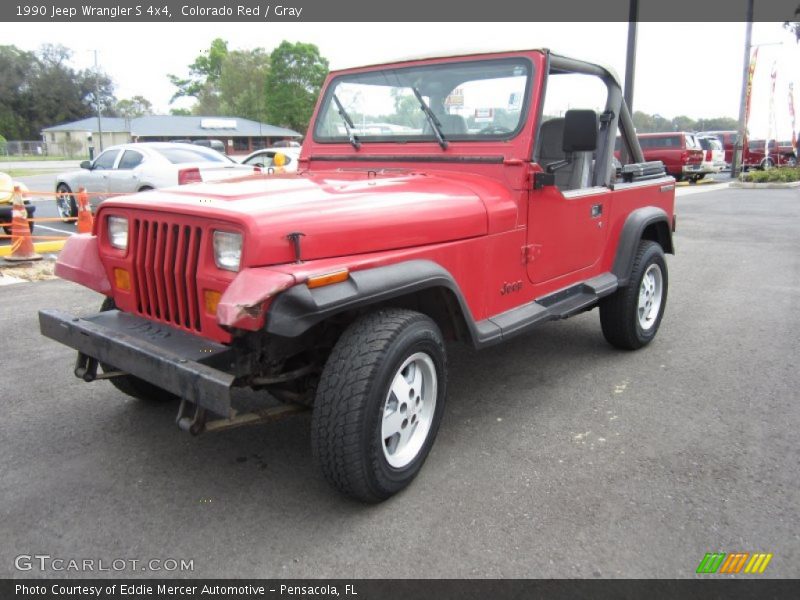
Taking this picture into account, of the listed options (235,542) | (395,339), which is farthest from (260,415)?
(395,339)

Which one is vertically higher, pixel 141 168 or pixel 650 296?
pixel 141 168

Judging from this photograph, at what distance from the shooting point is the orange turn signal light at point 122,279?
118 inches

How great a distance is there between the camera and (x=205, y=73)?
90000 millimetres

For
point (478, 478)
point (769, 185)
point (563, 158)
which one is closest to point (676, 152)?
point (769, 185)

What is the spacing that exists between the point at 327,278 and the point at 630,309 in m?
2.92

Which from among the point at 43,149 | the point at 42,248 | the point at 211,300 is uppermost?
the point at 43,149

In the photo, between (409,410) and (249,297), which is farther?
(409,410)

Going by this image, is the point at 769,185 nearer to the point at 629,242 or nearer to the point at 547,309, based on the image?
the point at 629,242

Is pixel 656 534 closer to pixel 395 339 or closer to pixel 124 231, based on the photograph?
pixel 395 339

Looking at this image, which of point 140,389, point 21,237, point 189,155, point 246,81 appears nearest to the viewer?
point 140,389

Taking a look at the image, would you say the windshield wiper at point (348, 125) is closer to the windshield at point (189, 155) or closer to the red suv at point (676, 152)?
the windshield at point (189, 155)

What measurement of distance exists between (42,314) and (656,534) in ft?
9.85
